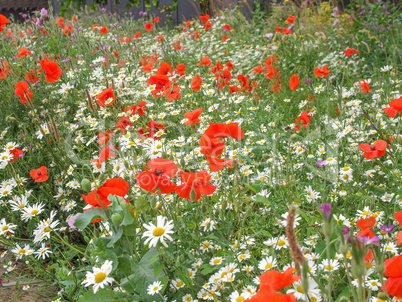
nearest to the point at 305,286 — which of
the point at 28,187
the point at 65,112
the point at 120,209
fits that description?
the point at 120,209

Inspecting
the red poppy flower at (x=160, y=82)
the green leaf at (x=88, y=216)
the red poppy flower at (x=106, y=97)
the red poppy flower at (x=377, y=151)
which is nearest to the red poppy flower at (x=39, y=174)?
the red poppy flower at (x=106, y=97)

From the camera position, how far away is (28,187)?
8.86ft

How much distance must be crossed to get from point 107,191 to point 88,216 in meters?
0.11

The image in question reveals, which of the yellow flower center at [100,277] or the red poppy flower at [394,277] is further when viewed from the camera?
the yellow flower center at [100,277]

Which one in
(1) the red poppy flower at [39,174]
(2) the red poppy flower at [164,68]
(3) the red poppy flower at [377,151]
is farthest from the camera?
(2) the red poppy flower at [164,68]

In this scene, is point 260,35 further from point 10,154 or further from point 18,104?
point 10,154

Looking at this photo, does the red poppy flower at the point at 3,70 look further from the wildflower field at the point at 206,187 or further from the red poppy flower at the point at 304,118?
the red poppy flower at the point at 304,118

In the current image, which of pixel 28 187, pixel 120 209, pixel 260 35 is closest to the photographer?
pixel 120 209

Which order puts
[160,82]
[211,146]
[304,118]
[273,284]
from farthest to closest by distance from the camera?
[160,82] → [304,118] → [211,146] → [273,284]

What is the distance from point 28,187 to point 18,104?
1.05m

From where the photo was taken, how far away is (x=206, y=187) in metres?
1.48

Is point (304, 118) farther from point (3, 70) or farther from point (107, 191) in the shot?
point (3, 70)

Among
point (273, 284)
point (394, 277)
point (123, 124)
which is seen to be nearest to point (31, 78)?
point (123, 124)

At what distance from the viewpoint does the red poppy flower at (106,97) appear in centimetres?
230
